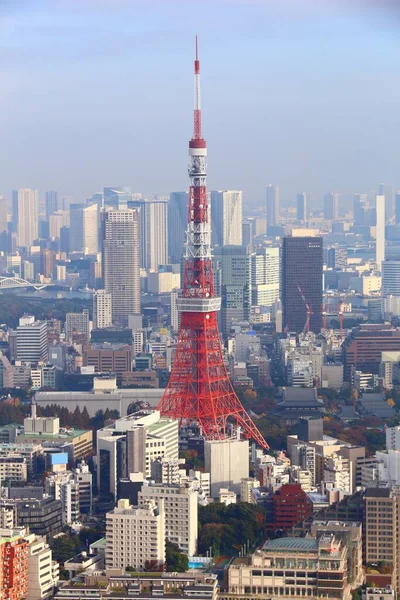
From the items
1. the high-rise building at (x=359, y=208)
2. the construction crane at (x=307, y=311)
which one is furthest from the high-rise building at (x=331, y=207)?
the construction crane at (x=307, y=311)

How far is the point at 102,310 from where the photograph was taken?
2689cm

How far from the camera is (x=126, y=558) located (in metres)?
11.2

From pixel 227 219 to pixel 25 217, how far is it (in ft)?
16.2

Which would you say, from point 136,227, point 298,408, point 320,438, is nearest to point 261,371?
point 298,408

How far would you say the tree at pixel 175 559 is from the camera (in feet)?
36.6

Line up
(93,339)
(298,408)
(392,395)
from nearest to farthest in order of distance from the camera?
(298,408) → (392,395) → (93,339)

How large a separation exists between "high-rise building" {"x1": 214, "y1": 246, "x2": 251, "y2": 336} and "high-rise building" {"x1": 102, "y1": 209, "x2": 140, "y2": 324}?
144 cm

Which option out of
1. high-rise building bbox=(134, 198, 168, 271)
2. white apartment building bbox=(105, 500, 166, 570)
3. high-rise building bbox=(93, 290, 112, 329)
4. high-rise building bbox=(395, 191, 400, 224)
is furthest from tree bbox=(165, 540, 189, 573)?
high-rise building bbox=(134, 198, 168, 271)

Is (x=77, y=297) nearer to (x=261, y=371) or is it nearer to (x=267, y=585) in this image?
(x=261, y=371)

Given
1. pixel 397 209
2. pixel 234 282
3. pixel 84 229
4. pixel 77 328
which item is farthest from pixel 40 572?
pixel 84 229

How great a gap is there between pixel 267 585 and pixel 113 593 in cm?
80

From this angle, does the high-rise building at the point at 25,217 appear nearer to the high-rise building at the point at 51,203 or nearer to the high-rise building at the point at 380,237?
the high-rise building at the point at 51,203

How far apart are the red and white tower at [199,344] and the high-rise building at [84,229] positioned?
590 inches

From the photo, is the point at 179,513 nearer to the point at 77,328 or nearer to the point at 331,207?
the point at 77,328
